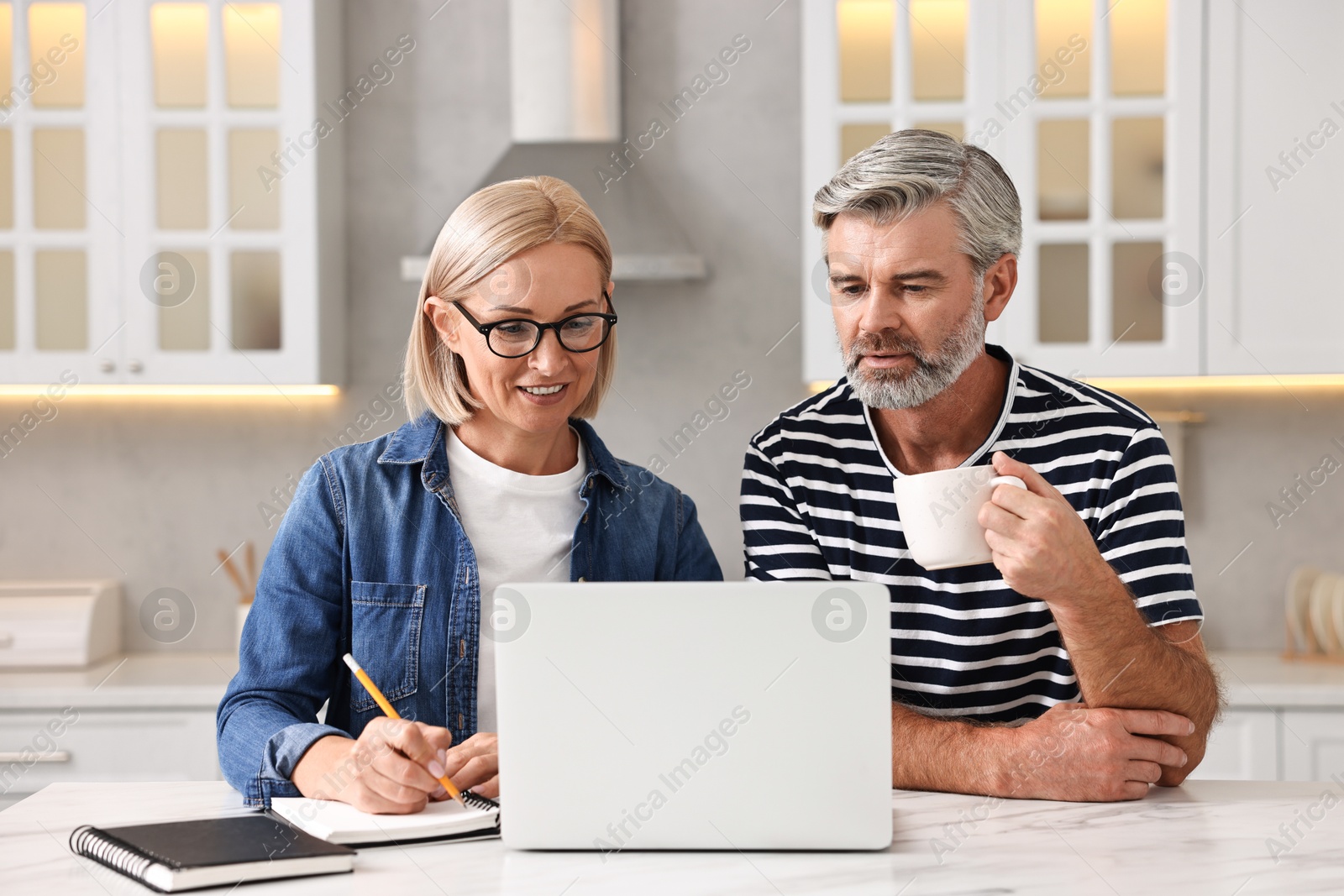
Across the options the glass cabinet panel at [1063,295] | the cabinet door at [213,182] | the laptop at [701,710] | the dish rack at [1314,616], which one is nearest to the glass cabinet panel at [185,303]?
the cabinet door at [213,182]

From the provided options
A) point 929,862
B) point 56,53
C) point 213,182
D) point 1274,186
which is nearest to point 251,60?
point 213,182

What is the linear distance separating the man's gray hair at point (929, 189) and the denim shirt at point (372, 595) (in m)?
0.52

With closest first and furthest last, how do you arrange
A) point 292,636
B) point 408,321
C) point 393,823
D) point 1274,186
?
point 393,823
point 292,636
point 1274,186
point 408,321

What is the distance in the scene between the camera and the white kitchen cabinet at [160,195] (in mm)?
2672

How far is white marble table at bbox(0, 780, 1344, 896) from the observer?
0.89m

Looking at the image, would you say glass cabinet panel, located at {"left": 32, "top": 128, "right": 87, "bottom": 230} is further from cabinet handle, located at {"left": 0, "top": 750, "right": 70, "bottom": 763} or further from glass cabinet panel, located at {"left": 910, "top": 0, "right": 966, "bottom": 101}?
glass cabinet panel, located at {"left": 910, "top": 0, "right": 966, "bottom": 101}

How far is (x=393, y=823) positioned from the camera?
102 cm

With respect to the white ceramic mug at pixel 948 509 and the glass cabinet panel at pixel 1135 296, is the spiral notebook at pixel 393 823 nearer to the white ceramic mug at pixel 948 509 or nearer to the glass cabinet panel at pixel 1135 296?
the white ceramic mug at pixel 948 509

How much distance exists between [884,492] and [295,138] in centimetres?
184

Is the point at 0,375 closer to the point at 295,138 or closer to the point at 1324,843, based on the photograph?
the point at 295,138

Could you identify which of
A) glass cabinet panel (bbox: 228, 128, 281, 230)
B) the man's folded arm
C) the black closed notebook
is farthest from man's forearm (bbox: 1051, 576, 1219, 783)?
glass cabinet panel (bbox: 228, 128, 281, 230)

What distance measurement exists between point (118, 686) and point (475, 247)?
1.68m

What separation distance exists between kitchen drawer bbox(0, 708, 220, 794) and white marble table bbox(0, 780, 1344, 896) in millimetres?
1450

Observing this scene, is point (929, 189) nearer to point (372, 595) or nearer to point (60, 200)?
point (372, 595)
